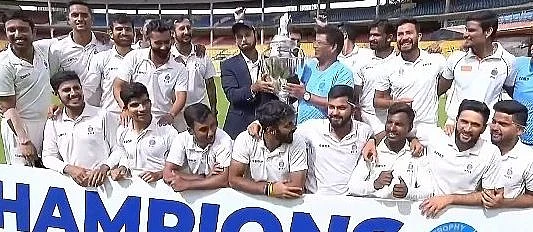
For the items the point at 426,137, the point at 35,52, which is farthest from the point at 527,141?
the point at 35,52

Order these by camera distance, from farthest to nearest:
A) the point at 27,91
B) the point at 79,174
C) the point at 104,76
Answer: the point at 104,76 → the point at 27,91 → the point at 79,174

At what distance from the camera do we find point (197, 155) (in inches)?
125

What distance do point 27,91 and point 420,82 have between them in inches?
105

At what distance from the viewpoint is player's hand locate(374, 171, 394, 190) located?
2.90 metres

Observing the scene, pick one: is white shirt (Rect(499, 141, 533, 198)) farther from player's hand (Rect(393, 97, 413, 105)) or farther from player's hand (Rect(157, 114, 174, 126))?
player's hand (Rect(157, 114, 174, 126))

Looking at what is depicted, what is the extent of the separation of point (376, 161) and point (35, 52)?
2.42 m

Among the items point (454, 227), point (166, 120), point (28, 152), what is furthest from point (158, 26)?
point (454, 227)

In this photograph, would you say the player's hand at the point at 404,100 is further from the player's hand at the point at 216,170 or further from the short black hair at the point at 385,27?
the player's hand at the point at 216,170

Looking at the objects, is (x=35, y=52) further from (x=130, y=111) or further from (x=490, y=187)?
(x=490, y=187)

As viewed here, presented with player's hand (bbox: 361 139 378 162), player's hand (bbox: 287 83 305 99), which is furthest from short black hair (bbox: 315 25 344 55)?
player's hand (bbox: 361 139 378 162)

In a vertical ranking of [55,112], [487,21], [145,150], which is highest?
[487,21]

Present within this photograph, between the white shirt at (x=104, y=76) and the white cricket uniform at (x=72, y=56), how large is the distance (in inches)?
Result: 1.1

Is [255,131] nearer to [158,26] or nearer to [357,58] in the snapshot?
[158,26]

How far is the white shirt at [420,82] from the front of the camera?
161 inches
